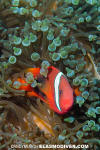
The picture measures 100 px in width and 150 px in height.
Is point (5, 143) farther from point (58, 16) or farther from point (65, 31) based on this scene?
point (58, 16)

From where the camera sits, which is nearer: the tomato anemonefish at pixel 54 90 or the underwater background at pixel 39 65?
the tomato anemonefish at pixel 54 90

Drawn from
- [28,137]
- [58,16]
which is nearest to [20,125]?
[28,137]

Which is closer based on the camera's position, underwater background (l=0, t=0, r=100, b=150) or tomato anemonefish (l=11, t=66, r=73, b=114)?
tomato anemonefish (l=11, t=66, r=73, b=114)

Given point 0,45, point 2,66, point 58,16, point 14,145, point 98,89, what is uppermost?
point 58,16
